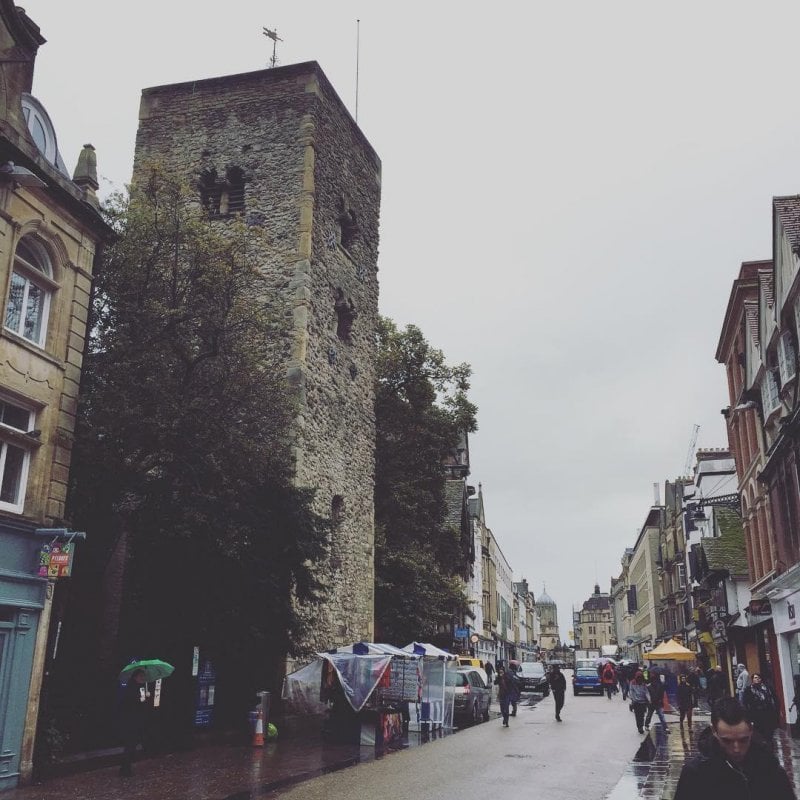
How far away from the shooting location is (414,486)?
31203mm

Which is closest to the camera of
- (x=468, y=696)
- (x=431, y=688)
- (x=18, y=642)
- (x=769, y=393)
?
(x=18, y=642)

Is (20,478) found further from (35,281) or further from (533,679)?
(533,679)

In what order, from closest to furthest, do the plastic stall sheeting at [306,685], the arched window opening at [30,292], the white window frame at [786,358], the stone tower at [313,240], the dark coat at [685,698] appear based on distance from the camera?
the arched window opening at [30,292] < the plastic stall sheeting at [306,685] < the white window frame at [786,358] < the dark coat at [685,698] < the stone tower at [313,240]

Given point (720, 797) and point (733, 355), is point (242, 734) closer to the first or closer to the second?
point (720, 797)

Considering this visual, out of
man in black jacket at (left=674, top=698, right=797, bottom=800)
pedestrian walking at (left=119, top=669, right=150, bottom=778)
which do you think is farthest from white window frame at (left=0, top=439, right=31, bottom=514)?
man in black jacket at (left=674, top=698, right=797, bottom=800)

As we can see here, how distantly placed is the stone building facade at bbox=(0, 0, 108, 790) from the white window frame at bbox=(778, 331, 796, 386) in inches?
610

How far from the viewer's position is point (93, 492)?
1620 cm

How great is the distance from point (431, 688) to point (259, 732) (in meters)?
5.96

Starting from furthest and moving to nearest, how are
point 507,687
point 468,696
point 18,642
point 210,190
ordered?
point 210,190
point 468,696
point 507,687
point 18,642

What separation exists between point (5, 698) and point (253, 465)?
248 inches

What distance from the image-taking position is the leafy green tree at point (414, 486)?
95.6ft

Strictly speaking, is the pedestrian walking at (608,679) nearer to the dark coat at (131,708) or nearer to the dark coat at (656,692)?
the dark coat at (656,692)

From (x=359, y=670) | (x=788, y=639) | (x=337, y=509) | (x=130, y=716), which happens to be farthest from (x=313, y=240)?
(x=788, y=639)

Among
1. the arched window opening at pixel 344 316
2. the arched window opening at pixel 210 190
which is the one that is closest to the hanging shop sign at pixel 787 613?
the arched window opening at pixel 344 316
